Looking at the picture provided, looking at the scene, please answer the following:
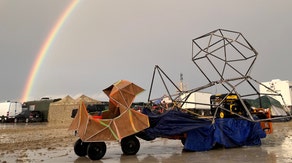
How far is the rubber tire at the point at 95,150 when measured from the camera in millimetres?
10375

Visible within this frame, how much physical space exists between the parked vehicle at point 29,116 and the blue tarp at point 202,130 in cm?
3940

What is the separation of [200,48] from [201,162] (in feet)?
23.5

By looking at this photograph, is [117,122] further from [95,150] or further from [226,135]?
[226,135]

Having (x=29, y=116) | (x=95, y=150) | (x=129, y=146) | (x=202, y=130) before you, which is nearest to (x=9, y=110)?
(x=29, y=116)

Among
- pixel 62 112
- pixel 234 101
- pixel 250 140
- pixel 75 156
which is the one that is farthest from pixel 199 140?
pixel 62 112

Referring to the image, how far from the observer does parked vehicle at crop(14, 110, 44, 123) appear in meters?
48.2

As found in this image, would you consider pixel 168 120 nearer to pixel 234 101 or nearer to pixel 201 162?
pixel 201 162

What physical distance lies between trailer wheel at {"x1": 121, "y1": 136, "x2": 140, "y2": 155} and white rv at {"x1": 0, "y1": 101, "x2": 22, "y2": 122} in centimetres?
4196

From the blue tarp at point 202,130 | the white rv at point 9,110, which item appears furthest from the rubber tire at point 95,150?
the white rv at point 9,110

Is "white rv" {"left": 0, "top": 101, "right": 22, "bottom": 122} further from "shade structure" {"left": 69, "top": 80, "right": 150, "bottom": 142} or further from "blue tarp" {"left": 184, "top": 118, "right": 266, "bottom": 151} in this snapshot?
"blue tarp" {"left": 184, "top": 118, "right": 266, "bottom": 151}

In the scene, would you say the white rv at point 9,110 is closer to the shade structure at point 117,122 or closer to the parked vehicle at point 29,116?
the parked vehicle at point 29,116

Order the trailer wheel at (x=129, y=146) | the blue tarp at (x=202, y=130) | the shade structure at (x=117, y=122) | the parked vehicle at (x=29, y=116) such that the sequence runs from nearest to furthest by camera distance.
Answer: the shade structure at (x=117, y=122) < the trailer wheel at (x=129, y=146) < the blue tarp at (x=202, y=130) < the parked vehicle at (x=29, y=116)

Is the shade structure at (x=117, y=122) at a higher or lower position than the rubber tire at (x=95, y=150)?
higher

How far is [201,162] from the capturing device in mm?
9328
